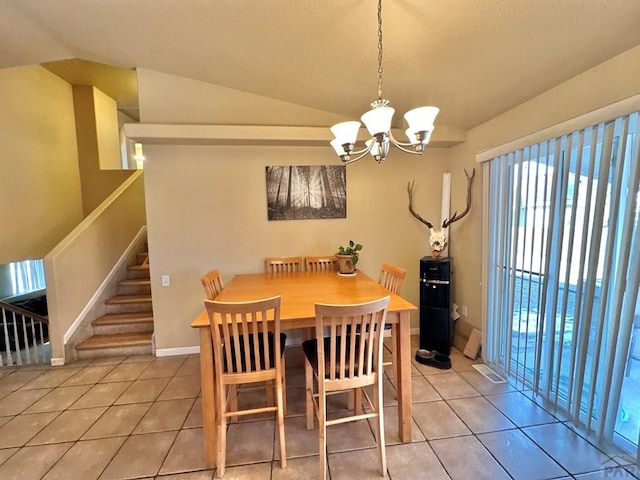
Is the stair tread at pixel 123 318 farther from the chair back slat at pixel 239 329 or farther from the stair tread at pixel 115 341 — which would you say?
the chair back slat at pixel 239 329

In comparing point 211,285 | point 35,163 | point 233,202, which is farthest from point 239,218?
point 35,163

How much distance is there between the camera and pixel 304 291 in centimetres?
251

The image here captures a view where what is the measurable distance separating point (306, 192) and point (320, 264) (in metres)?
0.85

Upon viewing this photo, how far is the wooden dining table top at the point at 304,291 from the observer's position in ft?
6.64

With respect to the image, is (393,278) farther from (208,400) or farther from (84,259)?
(84,259)

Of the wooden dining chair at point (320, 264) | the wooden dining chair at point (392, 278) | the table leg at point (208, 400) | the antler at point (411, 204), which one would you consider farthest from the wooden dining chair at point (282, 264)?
the table leg at point (208, 400)

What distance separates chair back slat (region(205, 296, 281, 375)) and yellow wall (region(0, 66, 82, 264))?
391 centimetres

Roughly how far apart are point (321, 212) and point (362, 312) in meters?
2.06

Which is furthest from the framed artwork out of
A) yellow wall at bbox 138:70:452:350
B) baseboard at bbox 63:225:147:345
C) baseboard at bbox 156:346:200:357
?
baseboard at bbox 63:225:147:345

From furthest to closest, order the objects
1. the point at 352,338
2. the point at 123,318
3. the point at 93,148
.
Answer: the point at 93,148 < the point at 123,318 < the point at 352,338

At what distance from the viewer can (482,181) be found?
2.99 meters

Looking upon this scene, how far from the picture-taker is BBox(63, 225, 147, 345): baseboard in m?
3.39

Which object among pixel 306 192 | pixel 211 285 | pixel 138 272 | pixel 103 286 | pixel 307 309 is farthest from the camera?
pixel 138 272

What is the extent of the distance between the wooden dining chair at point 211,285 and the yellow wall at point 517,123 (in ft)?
8.59
